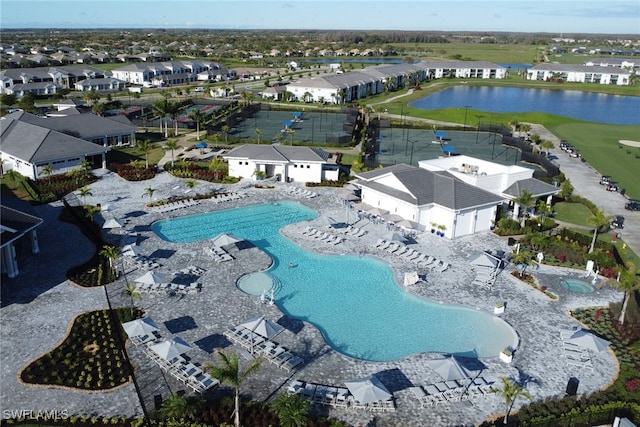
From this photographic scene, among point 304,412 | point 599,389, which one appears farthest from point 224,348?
point 599,389

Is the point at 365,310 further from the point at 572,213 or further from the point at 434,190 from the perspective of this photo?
the point at 572,213

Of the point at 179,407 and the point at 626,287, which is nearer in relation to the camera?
the point at 179,407

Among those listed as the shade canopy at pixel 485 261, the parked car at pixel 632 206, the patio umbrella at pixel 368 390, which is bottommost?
the patio umbrella at pixel 368 390

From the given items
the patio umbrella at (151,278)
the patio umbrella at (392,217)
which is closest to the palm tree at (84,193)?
the patio umbrella at (151,278)

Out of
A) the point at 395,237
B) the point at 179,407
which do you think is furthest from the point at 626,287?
the point at 179,407

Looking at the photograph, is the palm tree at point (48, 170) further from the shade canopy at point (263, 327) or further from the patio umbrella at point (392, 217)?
the shade canopy at point (263, 327)

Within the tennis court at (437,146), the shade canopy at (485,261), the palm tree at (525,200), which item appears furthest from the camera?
the tennis court at (437,146)
